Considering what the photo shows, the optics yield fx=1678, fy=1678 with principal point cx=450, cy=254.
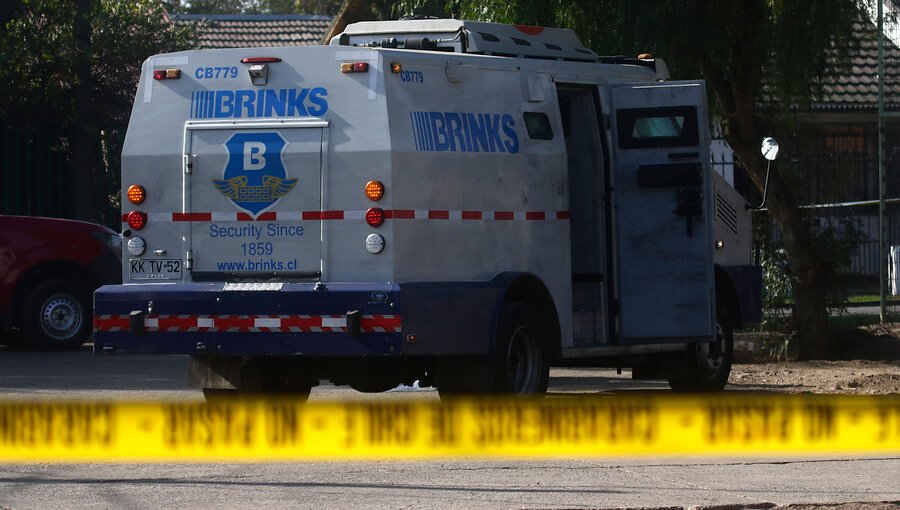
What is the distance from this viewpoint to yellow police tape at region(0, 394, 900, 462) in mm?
9180

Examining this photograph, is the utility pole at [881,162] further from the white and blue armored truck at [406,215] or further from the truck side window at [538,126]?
the truck side window at [538,126]

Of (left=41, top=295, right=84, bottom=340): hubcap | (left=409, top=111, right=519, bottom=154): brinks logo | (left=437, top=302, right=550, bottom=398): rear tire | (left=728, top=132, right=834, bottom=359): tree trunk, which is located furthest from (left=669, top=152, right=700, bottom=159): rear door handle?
(left=41, top=295, right=84, bottom=340): hubcap

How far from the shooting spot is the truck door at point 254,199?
10.2 meters

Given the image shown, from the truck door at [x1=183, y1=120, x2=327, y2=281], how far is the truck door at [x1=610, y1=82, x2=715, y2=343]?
2541 mm

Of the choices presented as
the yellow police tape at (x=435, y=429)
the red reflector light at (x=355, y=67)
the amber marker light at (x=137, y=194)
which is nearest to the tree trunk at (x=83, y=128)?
the yellow police tape at (x=435, y=429)

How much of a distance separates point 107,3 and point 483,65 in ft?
53.8

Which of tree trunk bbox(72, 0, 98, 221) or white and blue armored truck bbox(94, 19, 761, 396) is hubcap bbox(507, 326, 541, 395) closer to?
white and blue armored truck bbox(94, 19, 761, 396)

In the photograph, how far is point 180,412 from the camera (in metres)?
10.9

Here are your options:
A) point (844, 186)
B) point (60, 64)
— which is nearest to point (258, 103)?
point (60, 64)

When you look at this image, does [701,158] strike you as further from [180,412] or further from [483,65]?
[180,412]

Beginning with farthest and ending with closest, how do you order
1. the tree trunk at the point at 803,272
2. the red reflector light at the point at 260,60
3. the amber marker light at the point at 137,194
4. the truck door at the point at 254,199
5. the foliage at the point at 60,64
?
the foliage at the point at 60,64
the tree trunk at the point at 803,272
the amber marker light at the point at 137,194
the red reflector light at the point at 260,60
the truck door at the point at 254,199

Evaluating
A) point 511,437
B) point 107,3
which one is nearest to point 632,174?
point 511,437

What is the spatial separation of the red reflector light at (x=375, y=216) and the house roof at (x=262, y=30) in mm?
30058

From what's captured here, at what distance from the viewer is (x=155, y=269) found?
10594 mm
